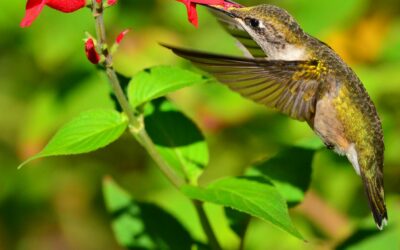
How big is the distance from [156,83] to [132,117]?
0.12m

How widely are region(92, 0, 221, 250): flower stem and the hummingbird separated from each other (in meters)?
0.22

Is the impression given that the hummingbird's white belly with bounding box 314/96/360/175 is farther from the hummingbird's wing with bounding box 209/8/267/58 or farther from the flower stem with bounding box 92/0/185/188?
the flower stem with bounding box 92/0/185/188

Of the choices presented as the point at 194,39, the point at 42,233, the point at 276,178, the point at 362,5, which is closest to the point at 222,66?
the point at 276,178

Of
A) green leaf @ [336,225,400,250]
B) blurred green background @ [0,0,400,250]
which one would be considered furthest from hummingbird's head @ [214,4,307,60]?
blurred green background @ [0,0,400,250]

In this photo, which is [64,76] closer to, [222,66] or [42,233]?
[42,233]

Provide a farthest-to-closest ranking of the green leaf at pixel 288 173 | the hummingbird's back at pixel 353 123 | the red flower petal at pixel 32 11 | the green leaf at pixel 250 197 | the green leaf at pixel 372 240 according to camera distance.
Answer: the green leaf at pixel 372 240, the green leaf at pixel 288 173, the hummingbird's back at pixel 353 123, the green leaf at pixel 250 197, the red flower petal at pixel 32 11

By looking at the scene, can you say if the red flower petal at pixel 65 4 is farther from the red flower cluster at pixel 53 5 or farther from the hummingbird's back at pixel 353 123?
the hummingbird's back at pixel 353 123

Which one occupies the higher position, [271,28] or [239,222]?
[271,28]

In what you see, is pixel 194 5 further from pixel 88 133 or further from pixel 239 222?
pixel 239 222

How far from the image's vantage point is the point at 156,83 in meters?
1.64

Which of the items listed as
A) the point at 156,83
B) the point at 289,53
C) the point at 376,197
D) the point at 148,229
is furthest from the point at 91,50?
the point at 376,197

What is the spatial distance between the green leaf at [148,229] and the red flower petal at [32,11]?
2.24 feet

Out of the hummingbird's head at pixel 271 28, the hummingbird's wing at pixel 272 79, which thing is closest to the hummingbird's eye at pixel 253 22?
the hummingbird's head at pixel 271 28

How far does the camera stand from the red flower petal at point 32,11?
1.40 metres
